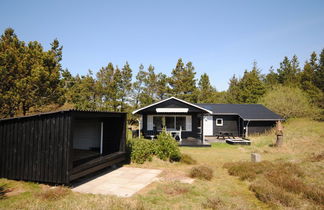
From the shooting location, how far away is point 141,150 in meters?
9.74

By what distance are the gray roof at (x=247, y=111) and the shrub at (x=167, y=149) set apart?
1302cm

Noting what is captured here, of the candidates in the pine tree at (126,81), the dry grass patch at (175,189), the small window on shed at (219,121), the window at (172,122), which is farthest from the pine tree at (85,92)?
the dry grass patch at (175,189)

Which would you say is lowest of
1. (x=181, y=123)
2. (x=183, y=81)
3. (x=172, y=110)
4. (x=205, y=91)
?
(x=181, y=123)

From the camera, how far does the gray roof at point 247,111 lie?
21250mm

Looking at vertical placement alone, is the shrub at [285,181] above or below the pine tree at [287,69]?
below

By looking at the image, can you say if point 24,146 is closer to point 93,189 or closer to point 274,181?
point 93,189

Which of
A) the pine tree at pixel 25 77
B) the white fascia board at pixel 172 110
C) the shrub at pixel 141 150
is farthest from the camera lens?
the white fascia board at pixel 172 110

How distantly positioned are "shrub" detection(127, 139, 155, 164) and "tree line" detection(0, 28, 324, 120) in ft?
34.8

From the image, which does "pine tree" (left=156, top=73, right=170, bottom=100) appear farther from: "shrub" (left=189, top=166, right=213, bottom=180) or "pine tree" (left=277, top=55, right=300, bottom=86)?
"pine tree" (left=277, top=55, right=300, bottom=86)

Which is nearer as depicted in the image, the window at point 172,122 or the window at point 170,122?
the window at point 172,122

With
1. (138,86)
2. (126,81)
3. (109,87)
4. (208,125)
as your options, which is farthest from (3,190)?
(138,86)

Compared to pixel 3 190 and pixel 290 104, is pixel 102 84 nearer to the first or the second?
pixel 3 190

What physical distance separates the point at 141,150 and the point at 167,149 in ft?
4.34

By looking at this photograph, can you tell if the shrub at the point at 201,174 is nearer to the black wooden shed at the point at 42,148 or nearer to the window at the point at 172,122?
the black wooden shed at the point at 42,148
